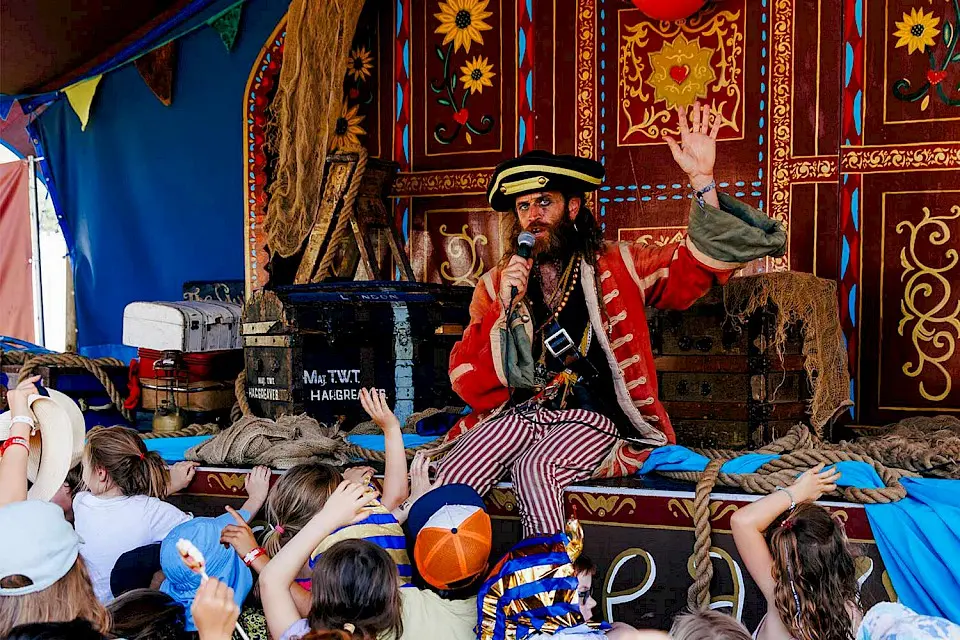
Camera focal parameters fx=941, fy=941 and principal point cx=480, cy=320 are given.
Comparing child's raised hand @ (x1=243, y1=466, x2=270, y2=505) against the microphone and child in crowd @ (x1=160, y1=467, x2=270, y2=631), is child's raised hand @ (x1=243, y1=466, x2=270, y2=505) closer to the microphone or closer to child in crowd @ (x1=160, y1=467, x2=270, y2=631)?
child in crowd @ (x1=160, y1=467, x2=270, y2=631)

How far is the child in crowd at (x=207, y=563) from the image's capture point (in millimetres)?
2869

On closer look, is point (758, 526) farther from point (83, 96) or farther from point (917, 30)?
point (83, 96)

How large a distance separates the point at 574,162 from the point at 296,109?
2.45 metres

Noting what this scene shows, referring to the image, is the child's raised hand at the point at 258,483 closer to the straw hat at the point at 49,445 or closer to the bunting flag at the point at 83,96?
the straw hat at the point at 49,445

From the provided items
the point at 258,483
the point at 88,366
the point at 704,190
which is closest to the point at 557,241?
the point at 704,190

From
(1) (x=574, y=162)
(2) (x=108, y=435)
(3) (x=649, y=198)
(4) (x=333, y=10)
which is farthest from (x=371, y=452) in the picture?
(4) (x=333, y=10)

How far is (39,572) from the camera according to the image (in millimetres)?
2016

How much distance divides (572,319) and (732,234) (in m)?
0.68

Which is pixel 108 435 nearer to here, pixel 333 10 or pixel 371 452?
pixel 371 452

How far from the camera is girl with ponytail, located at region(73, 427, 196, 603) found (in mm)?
3252

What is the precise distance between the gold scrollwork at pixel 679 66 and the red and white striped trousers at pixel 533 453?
2.35 metres

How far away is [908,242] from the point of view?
4.79 metres

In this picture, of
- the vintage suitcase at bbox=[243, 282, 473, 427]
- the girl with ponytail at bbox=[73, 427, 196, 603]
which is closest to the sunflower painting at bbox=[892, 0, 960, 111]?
the vintage suitcase at bbox=[243, 282, 473, 427]

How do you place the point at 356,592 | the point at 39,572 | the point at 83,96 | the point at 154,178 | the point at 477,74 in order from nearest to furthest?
the point at 39,572, the point at 356,592, the point at 477,74, the point at 154,178, the point at 83,96
